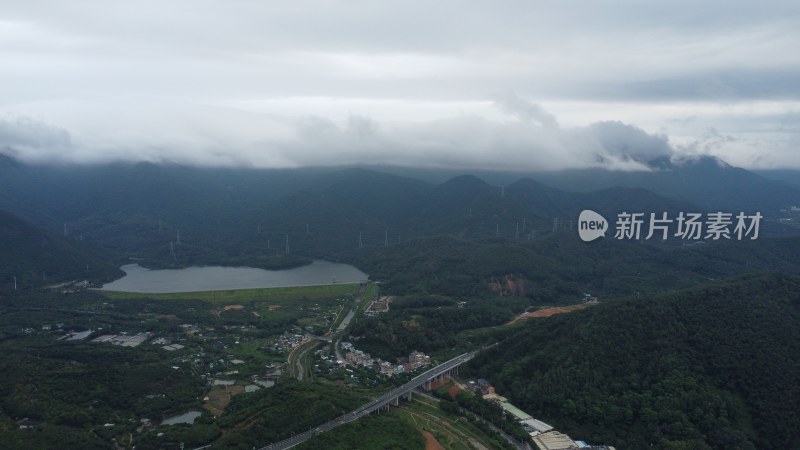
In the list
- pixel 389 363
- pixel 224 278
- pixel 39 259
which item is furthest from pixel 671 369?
pixel 39 259

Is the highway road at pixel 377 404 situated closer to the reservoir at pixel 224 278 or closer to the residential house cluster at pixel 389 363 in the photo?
the residential house cluster at pixel 389 363

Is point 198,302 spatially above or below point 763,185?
below

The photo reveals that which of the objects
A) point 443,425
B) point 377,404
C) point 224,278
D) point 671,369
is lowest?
point 443,425

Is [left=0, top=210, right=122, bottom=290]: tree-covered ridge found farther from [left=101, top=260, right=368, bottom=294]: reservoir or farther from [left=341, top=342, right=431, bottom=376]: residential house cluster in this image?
[left=341, top=342, right=431, bottom=376]: residential house cluster

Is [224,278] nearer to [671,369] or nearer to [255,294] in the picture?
[255,294]

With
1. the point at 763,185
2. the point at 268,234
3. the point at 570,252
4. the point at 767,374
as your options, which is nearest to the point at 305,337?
the point at 767,374

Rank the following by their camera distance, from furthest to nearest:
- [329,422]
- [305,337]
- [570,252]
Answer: [570,252] → [305,337] → [329,422]

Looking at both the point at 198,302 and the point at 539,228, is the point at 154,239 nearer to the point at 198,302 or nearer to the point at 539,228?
the point at 198,302
